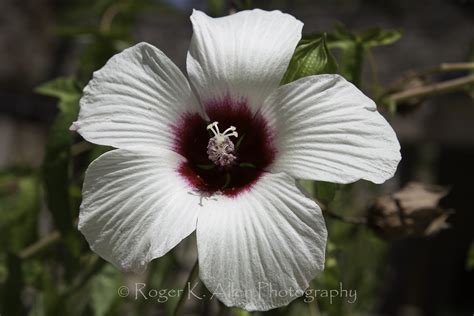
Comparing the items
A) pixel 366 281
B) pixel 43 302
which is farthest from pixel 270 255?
pixel 366 281

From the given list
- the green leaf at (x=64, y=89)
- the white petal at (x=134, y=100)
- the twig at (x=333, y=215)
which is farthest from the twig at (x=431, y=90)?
the green leaf at (x=64, y=89)

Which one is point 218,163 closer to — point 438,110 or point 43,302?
point 43,302

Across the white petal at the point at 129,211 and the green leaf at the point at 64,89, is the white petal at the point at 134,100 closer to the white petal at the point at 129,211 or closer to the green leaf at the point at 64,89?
the white petal at the point at 129,211

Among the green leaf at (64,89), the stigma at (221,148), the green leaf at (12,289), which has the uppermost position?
the stigma at (221,148)

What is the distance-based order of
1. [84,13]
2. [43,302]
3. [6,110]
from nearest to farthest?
[43,302]
[6,110]
[84,13]

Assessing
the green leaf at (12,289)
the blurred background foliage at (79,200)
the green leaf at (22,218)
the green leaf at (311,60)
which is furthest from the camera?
the green leaf at (22,218)

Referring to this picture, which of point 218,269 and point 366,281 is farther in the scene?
point 366,281

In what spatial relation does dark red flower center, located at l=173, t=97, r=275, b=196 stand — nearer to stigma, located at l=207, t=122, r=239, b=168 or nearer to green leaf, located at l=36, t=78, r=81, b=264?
stigma, located at l=207, t=122, r=239, b=168

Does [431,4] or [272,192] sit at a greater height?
[272,192]
